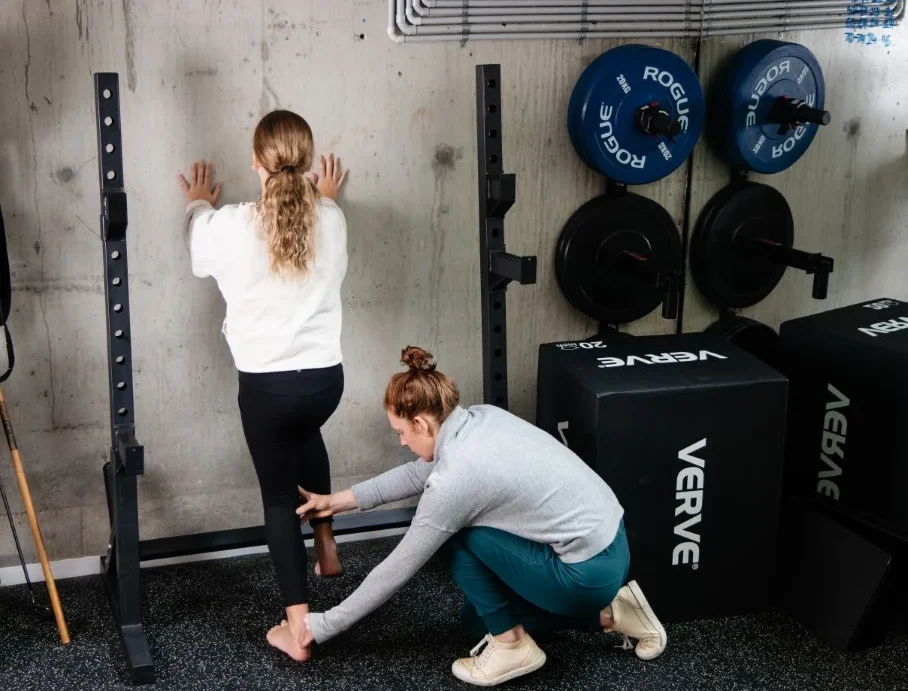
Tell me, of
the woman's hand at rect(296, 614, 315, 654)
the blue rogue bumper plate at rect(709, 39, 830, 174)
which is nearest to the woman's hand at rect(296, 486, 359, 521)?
the woman's hand at rect(296, 614, 315, 654)

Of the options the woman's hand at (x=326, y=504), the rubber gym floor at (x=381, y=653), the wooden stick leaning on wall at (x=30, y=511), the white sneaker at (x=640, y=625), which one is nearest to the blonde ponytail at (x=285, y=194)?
the woman's hand at (x=326, y=504)

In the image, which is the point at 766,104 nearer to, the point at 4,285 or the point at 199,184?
the point at 199,184

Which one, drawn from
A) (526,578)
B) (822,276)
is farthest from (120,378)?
(822,276)

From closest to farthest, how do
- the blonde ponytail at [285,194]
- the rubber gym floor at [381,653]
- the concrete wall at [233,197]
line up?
the blonde ponytail at [285,194]
the rubber gym floor at [381,653]
the concrete wall at [233,197]

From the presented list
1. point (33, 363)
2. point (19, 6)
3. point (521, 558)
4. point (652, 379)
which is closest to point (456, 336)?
point (652, 379)

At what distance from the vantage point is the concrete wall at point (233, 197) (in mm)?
2707

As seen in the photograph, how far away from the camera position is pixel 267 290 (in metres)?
2.42

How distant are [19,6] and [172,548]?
1.56 m

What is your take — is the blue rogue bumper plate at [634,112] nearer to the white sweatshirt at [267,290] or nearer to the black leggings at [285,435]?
the white sweatshirt at [267,290]

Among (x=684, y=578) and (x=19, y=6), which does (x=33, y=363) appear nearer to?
(x=19, y=6)

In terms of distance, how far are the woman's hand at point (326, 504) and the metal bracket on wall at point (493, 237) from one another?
0.47m

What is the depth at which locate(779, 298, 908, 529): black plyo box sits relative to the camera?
276 cm

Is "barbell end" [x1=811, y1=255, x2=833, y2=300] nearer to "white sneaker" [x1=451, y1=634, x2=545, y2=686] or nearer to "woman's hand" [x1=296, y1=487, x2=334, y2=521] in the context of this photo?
"white sneaker" [x1=451, y1=634, x2=545, y2=686]

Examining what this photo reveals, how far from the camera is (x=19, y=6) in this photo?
8.53ft
